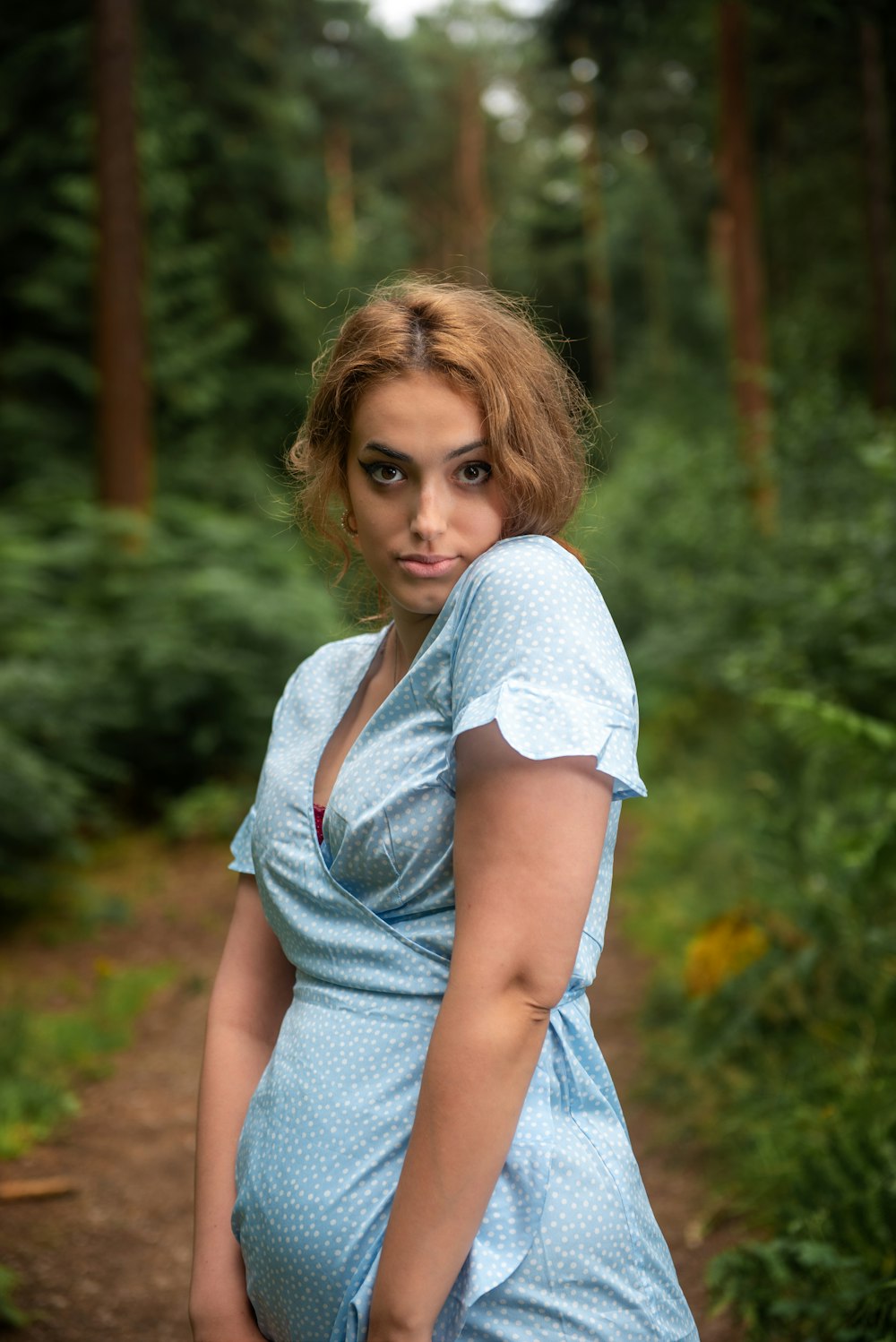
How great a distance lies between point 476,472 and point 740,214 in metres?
11.7

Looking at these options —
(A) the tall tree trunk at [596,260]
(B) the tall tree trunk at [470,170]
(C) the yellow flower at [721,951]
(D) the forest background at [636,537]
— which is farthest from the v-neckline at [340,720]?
(A) the tall tree trunk at [596,260]

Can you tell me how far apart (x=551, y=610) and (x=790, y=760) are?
4.15 metres

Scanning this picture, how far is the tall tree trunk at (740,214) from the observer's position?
11461 millimetres

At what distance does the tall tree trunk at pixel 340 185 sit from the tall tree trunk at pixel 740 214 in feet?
51.3

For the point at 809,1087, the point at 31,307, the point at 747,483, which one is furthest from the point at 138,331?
the point at 809,1087

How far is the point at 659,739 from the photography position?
10.0 m

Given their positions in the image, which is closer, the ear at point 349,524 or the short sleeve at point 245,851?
the ear at point 349,524

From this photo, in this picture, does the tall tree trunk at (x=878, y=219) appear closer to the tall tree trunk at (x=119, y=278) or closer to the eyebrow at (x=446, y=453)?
the tall tree trunk at (x=119, y=278)

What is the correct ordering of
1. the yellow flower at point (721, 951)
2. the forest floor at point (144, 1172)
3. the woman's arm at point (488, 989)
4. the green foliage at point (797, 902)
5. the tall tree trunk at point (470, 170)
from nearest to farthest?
the woman's arm at point (488, 989), the green foliage at point (797, 902), the forest floor at point (144, 1172), the yellow flower at point (721, 951), the tall tree trunk at point (470, 170)

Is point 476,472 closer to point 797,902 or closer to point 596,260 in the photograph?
point 797,902

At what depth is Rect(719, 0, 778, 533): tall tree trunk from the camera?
1146cm

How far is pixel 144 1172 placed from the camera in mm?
3963

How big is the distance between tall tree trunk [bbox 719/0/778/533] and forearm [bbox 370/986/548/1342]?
10781 mm

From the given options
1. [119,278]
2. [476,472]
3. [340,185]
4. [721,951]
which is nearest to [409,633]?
[476,472]
